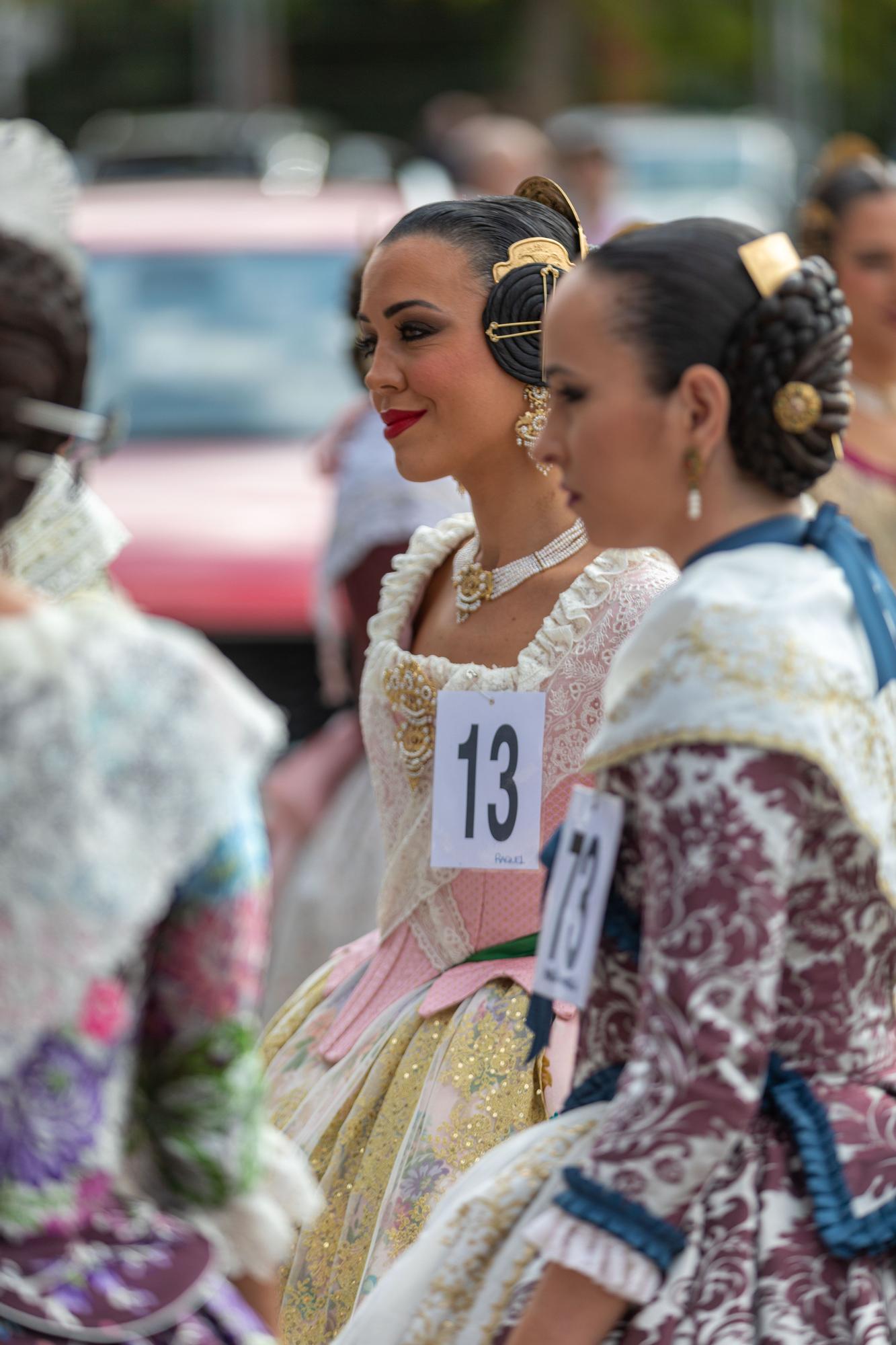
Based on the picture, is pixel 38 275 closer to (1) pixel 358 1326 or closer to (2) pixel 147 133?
(1) pixel 358 1326

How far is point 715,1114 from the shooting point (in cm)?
206

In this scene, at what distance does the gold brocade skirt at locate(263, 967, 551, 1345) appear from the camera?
301 cm

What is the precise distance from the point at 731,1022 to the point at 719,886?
0.12 metres

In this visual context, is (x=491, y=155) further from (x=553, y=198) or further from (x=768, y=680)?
(x=768, y=680)

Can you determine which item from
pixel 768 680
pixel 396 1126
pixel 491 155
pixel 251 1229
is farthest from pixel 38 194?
pixel 491 155

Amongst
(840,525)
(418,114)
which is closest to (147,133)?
(418,114)

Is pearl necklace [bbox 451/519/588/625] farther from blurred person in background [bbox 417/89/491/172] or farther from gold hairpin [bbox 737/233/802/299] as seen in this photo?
blurred person in background [bbox 417/89/491/172]

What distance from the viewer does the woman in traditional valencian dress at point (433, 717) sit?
3080mm

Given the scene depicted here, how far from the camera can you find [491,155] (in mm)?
10453

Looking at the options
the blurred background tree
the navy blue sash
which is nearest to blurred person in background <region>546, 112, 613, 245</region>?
A: the navy blue sash

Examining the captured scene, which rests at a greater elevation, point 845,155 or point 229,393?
point 845,155

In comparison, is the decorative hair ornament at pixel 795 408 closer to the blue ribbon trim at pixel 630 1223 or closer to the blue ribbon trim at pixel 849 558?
the blue ribbon trim at pixel 849 558

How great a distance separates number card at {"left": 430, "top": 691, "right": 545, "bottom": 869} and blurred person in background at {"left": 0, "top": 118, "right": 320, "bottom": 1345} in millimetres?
1135

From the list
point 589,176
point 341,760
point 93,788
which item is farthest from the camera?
point 589,176
